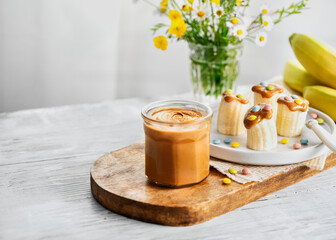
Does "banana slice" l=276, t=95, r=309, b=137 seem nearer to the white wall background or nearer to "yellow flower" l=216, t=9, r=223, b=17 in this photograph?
"yellow flower" l=216, t=9, r=223, b=17

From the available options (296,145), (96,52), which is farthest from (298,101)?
(96,52)

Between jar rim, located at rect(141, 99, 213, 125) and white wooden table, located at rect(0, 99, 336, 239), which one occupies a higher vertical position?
jar rim, located at rect(141, 99, 213, 125)

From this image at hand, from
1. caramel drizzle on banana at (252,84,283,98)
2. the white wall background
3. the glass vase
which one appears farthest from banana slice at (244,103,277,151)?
the white wall background

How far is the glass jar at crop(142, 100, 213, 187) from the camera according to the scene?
2.94ft

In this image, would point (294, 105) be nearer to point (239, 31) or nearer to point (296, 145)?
point (296, 145)

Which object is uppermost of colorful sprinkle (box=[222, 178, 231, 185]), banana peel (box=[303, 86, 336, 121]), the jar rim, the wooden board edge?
the jar rim

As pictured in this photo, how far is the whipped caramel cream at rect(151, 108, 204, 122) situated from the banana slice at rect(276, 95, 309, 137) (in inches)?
10.2

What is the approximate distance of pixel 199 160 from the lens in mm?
933

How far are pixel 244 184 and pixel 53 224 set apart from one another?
40cm

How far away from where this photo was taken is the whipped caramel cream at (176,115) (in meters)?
0.94

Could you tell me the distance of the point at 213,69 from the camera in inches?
56.7

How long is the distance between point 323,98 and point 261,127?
1.23ft

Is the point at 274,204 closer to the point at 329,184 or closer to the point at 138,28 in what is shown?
the point at 329,184

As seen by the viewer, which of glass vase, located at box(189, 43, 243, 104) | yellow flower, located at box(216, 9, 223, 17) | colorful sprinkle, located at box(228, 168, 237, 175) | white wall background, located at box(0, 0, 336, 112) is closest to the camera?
colorful sprinkle, located at box(228, 168, 237, 175)
